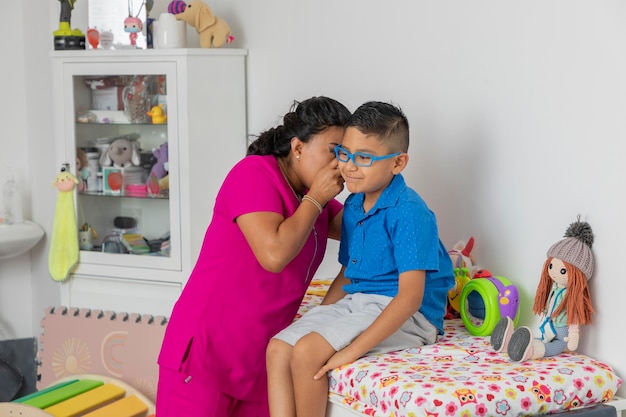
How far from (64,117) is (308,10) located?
106 centimetres

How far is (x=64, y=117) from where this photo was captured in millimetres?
3404

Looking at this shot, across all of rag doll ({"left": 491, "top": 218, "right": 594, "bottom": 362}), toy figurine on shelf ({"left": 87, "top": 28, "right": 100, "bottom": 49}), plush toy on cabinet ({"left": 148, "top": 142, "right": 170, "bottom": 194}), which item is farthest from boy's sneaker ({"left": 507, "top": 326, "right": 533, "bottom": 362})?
toy figurine on shelf ({"left": 87, "top": 28, "right": 100, "bottom": 49})

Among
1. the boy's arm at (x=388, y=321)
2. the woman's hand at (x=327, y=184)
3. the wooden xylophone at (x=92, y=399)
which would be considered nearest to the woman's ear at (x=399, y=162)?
the woman's hand at (x=327, y=184)

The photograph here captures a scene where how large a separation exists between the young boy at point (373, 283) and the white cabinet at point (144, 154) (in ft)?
4.14

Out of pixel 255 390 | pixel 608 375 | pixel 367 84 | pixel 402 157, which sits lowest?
pixel 255 390

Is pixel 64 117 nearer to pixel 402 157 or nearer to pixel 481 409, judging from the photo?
pixel 402 157

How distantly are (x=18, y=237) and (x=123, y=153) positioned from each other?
1.73ft

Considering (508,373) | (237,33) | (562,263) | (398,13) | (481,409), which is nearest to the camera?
(481,409)

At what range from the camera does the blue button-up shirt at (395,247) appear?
1860mm

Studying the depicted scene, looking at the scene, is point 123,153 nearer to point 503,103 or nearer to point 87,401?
point 87,401

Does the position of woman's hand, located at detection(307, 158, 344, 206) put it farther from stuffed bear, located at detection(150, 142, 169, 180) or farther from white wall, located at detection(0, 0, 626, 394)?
stuffed bear, located at detection(150, 142, 169, 180)

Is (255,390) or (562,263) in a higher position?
(562,263)

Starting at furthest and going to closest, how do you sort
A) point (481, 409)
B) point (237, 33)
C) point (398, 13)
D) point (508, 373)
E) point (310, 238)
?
point (237, 33) < point (398, 13) < point (310, 238) < point (508, 373) < point (481, 409)

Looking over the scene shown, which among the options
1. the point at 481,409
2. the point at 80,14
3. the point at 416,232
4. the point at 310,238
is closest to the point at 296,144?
the point at 310,238
